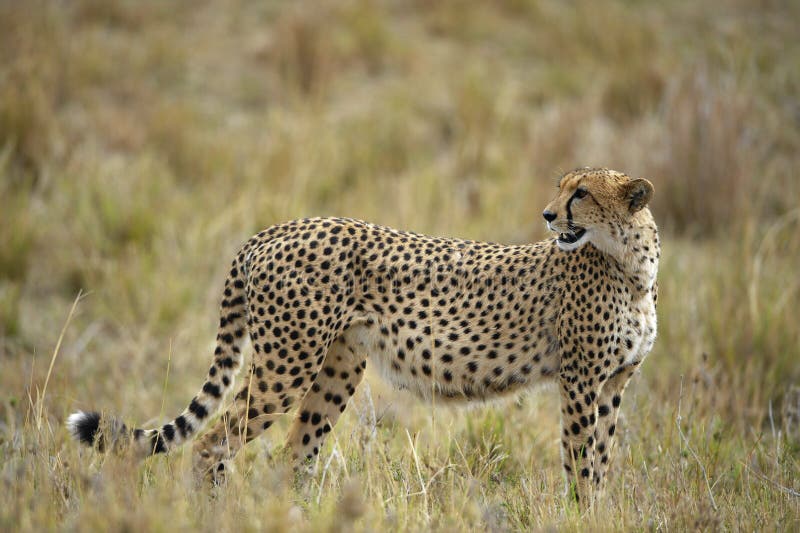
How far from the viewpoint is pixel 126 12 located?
830cm

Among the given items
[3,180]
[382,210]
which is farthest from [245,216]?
[3,180]

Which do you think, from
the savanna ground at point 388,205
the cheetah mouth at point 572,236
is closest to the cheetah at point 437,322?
the cheetah mouth at point 572,236

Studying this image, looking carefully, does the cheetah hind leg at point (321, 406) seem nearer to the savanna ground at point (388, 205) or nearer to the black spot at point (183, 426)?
the savanna ground at point (388, 205)

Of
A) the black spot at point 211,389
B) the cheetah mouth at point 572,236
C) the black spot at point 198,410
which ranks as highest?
the cheetah mouth at point 572,236

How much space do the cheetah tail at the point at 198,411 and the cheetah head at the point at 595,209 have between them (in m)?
1.01

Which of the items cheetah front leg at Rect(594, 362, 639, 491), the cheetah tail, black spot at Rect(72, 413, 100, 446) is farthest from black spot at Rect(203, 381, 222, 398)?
cheetah front leg at Rect(594, 362, 639, 491)

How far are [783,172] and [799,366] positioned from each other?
2.42 metres

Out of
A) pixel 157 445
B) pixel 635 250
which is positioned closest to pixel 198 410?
pixel 157 445

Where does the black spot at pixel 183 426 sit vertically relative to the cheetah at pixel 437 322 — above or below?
below

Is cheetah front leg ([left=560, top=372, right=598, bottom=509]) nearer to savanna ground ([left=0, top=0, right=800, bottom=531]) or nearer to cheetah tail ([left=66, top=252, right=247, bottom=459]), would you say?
savanna ground ([left=0, top=0, right=800, bottom=531])

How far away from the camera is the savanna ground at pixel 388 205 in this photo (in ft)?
8.72

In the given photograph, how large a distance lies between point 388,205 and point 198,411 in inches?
124

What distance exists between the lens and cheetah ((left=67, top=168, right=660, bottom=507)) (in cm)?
275

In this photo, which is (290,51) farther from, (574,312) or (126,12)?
(574,312)
